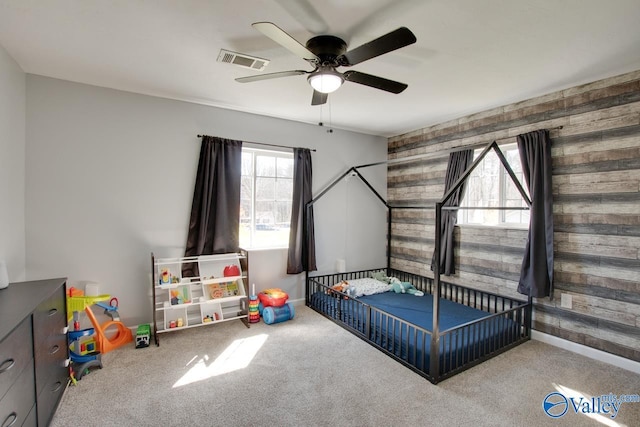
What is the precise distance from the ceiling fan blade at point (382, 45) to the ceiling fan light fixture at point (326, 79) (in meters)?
0.11

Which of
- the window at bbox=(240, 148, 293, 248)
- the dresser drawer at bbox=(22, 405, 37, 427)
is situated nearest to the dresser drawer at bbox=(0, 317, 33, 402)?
the dresser drawer at bbox=(22, 405, 37, 427)

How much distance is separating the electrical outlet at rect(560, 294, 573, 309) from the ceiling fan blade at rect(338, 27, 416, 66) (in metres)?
2.86

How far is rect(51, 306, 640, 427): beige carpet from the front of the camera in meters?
1.96

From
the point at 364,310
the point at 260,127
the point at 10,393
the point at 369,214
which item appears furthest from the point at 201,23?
the point at 369,214

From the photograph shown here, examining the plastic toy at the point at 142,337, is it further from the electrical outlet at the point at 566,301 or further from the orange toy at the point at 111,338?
the electrical outlet at the point at 566,301

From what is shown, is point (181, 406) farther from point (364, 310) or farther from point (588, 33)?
point (588, 33)

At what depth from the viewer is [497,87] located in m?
2.96

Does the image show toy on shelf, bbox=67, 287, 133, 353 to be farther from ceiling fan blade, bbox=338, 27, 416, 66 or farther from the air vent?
ceiling fan blade, bbox=338, 27, 416, 66

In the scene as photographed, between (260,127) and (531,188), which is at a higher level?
(260,127)

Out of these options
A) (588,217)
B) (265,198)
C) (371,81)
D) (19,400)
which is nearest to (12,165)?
(19,400)

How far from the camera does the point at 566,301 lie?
292 centimetres

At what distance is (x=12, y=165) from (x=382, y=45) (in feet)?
9.98

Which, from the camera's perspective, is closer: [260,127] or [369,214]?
[260,127]

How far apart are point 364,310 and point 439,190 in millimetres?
1998
